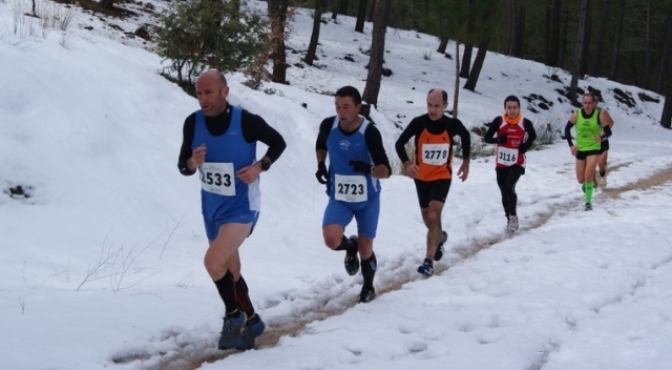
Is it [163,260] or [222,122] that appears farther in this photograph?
[163,260]

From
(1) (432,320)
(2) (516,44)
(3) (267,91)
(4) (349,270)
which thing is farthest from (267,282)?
(2) (516,44)

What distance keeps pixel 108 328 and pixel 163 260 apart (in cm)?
187

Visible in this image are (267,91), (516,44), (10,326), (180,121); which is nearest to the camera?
(10,326)

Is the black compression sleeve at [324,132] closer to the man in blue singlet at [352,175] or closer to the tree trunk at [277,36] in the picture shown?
the man in blue singlet at [352,175]

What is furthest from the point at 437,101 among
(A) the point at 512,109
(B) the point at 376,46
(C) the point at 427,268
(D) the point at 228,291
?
(B) the point at 376,46

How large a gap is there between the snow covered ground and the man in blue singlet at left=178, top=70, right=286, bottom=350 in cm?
30

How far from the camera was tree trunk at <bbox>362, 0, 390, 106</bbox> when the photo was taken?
699 inches

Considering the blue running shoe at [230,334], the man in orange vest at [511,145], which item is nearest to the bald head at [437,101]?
the man in orange vest at [511,145]

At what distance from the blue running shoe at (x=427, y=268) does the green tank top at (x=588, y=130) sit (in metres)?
5.53

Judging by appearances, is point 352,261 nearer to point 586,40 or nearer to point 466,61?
point 466,61

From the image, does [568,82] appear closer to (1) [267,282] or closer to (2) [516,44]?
(2) [516,44]

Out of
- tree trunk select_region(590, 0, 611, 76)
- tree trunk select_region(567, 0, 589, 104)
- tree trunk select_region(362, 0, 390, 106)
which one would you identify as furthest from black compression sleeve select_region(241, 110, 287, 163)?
tree trunk select_region(590, 0, 611, 76)

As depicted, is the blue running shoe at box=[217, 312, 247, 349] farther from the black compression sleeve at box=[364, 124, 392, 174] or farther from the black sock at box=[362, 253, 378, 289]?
the black compression sleeve at box=[364, 124, 392, 174]

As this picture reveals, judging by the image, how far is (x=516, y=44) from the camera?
1681 inches
